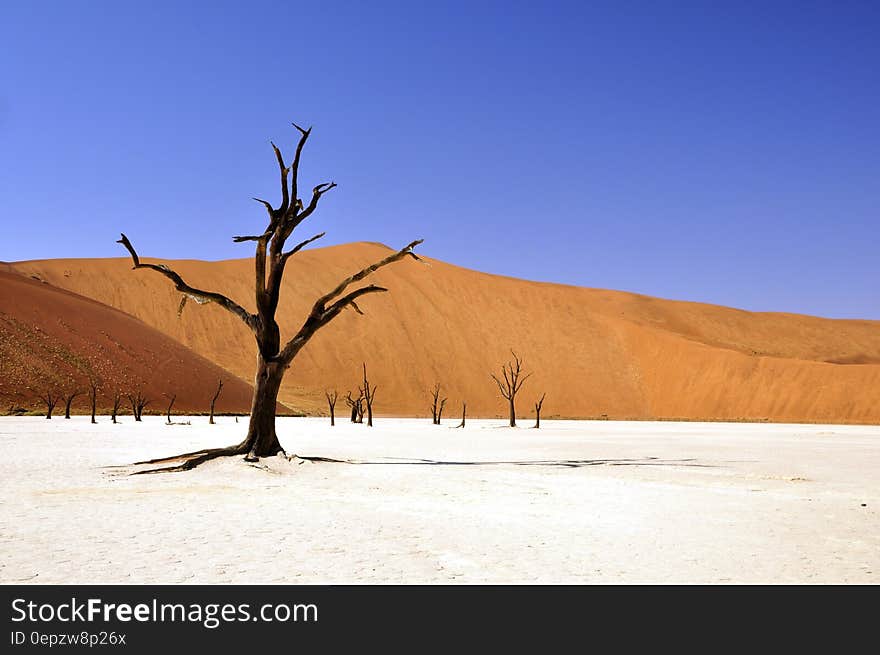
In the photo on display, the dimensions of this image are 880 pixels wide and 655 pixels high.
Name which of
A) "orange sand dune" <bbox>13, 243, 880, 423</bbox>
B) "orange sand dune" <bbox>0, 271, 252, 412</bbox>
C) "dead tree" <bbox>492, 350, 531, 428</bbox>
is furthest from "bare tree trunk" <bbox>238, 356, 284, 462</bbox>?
"orange sand dune" <bbox>13, 243, 880, 423</bbox>

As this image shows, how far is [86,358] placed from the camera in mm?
57938

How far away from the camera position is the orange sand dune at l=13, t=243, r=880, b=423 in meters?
75.8

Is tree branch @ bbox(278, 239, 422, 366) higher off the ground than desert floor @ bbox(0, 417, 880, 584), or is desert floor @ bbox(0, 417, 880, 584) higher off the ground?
tree branch @ bbox(278, 239, 422, 366)

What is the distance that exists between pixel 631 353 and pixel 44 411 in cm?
6310

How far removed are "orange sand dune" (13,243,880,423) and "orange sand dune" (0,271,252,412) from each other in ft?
32.6

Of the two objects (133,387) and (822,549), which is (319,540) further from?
(133,387)

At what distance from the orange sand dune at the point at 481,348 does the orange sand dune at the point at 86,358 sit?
994 centimetres

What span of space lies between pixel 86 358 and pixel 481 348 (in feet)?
149

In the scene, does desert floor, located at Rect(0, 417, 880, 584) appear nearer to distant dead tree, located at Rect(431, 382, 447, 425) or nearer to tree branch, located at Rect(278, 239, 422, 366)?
tree branch, located at Rect(278, 239, 422, 366)

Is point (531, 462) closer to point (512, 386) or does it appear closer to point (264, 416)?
point (264, 416)

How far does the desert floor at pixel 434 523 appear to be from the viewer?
6.49m

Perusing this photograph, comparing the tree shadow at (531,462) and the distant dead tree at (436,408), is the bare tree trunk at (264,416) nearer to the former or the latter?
the tree shadow at (531,462)

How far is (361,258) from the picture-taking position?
110m
